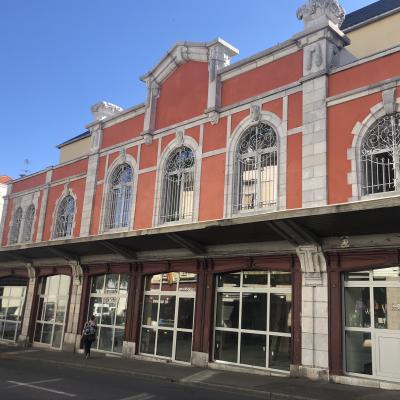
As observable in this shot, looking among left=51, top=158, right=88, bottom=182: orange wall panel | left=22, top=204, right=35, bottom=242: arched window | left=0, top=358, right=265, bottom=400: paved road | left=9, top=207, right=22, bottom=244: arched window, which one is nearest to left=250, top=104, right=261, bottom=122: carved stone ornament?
left=0, top=358, right=265, bottom=400: paved road

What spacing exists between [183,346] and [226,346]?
1.63 metres

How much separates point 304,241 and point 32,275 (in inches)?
540

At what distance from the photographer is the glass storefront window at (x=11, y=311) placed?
20797mm

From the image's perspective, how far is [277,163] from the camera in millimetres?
12672

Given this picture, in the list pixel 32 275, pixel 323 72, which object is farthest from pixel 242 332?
pixel 32 275

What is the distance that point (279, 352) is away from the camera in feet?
38.1

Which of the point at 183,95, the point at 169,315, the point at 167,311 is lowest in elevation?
the point at 169,315

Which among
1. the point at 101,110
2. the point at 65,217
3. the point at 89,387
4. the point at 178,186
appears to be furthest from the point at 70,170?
the point at 89,387

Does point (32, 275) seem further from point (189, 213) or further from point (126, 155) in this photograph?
point (189, 213)

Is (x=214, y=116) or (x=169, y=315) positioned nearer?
(x=214, y=116)

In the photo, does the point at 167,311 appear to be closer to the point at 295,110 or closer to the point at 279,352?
the point at 279,352

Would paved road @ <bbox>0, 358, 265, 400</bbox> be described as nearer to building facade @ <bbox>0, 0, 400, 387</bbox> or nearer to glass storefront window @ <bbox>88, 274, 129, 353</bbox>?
building facade @ <bbox>0, 0, 400, 387</bbox>

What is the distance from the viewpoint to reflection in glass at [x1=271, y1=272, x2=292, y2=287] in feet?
39.0

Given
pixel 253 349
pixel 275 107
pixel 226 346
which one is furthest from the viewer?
pixel 275 107
